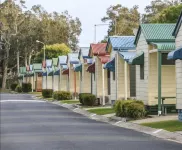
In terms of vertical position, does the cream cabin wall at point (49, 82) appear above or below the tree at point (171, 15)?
below

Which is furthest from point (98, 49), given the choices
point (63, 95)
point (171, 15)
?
point (171, 15)

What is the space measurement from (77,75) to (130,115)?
2870 cm

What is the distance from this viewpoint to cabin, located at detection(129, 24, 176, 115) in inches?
1054

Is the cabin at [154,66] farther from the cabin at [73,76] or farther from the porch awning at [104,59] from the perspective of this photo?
the cabin at [73,76]

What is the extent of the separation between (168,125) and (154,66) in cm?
741

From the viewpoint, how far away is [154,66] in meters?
27.4

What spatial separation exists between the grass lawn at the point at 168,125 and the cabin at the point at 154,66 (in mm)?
4772

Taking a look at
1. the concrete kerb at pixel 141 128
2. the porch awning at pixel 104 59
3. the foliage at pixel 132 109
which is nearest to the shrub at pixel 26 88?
the porch awning at pixel 104 59

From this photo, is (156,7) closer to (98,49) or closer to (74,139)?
(98,49)

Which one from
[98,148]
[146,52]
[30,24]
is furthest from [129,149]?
[30,24]

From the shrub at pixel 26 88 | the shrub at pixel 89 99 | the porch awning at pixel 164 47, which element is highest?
the porch awning at pixel 164 47

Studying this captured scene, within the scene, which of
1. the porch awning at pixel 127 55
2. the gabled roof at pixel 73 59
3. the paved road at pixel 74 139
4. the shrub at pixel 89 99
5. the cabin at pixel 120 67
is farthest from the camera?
the gabled roof at pixel 73 59

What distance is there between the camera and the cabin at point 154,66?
26.8m

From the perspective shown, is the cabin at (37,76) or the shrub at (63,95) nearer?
the shrub at (63,95)
